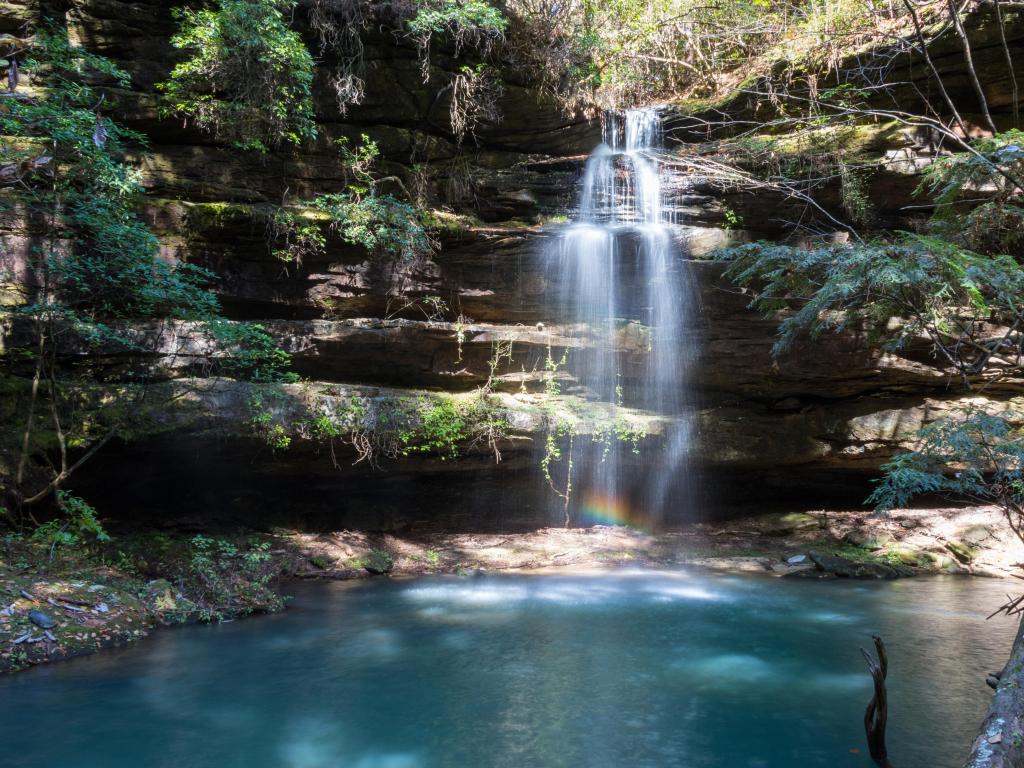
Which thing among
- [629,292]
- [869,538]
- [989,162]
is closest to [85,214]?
[629,292]

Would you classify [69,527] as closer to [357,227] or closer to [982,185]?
A: [357,227]

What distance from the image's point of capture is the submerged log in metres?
3.17

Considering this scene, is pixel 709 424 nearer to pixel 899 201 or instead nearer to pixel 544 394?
pixel 544 394

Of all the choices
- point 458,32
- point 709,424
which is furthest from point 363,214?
point 709,424

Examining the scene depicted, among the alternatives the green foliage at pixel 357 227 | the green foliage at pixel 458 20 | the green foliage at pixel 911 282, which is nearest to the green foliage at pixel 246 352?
the green foliage at pixel 357 227

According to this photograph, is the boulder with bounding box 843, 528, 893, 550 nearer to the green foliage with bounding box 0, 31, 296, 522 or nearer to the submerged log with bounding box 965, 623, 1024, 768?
the submerged log with bounding box 965, 623, 1024, 768

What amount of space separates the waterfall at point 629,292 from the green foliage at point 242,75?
5.18 meters

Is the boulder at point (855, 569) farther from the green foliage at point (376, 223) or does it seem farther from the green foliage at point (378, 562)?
the green foliage at point (376, 223)

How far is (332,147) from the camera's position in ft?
36.0

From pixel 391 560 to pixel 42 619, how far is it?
5.21 metres

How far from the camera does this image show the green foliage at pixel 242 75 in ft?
31.0

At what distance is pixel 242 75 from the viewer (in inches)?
385

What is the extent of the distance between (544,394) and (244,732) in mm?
7958

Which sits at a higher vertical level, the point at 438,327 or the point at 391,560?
the point at 438,327
